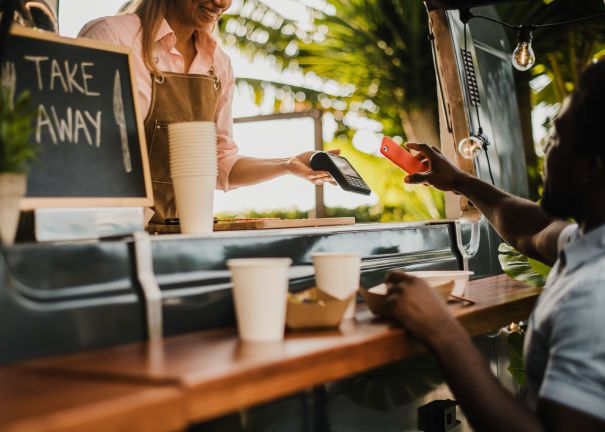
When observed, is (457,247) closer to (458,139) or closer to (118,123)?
(458,139)

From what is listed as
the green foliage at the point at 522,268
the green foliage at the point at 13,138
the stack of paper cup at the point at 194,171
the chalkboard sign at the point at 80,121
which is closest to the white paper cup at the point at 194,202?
the stack of paper cup at the point at 194,171

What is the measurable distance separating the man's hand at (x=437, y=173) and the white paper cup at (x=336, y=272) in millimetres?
892

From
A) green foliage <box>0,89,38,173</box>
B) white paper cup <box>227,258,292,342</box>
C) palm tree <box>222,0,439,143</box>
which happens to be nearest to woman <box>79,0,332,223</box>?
white paper cup <box>227,258,292,342</box>

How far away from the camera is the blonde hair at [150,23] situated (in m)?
2.37

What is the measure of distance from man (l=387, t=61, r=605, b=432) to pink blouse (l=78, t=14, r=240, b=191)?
1.19 m

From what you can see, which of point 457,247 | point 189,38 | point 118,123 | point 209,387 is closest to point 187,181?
point 118,123

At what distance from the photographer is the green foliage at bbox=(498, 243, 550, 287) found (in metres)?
2.41

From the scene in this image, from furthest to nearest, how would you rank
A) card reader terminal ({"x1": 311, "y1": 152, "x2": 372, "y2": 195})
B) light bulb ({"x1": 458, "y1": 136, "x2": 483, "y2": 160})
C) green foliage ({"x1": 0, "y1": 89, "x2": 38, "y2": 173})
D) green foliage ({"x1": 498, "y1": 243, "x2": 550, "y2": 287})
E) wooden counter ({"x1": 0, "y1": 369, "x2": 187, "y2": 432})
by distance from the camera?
light bulb ({"x1": 458, "y1": 136, "x2": 483, "y2": 160})
green foliage ({"x1": 498, "y1": 243, "x2": 550, "y2": 287})
card reader terminal ({"x1": 311, "y1": 152, "x2": 372, "y2": 195})
green foliage ({"x1": 0, "y1": 89, "x2": 38, "y2": 173})
wooden counter ({"x1": 0, "y1": 369, "x2": 187, "y2": 432})

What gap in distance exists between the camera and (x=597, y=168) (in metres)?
1.47

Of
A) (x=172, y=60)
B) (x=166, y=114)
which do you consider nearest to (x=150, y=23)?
(x=172, y=60)

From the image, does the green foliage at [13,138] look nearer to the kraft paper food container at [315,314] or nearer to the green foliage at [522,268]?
the kraft paper food container at [315,314]

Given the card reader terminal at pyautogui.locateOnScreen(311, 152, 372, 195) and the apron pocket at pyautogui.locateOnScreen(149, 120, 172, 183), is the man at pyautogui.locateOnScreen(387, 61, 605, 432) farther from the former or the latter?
the apron pocket at pyautogui.locateOnScreen(149, 120, 172, 183)

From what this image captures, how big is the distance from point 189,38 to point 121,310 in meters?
1.46

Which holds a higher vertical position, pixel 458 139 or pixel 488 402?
pixel 458 139
